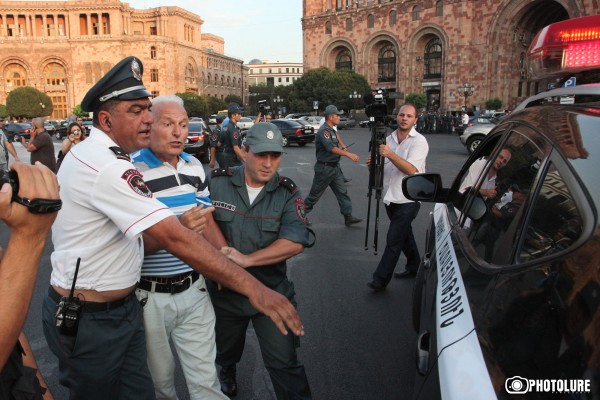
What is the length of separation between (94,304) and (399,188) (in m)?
3.48

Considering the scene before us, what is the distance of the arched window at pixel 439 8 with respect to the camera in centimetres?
5066

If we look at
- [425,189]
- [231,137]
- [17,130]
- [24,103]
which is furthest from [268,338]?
[24,103]

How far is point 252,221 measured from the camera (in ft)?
8.40

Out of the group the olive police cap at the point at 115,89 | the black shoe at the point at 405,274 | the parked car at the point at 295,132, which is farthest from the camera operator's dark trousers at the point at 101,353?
the parked car at the point at 295,132

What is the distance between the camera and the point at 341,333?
397 cm

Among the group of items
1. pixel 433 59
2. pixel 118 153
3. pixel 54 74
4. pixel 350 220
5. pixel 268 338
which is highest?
pixel 54 74

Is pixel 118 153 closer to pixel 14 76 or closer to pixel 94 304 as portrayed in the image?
pixel 94 304

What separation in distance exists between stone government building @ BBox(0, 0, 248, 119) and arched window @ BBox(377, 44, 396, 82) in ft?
128

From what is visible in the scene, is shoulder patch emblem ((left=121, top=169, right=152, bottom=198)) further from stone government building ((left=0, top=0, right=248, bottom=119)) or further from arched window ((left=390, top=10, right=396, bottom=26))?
stone government building ((left=0, top=0, right=248, bottom=119))

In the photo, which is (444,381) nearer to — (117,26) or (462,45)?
(462,45)

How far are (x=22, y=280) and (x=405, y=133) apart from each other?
14.4ft

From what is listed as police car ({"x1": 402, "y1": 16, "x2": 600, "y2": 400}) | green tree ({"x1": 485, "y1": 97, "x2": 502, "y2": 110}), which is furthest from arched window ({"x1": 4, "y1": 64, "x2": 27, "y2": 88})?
police car ({"x1": 402, "y1": 16, "x2": 600, "y2": 400})

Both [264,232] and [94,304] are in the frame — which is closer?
[94,304]

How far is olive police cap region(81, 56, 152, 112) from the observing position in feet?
6.76
